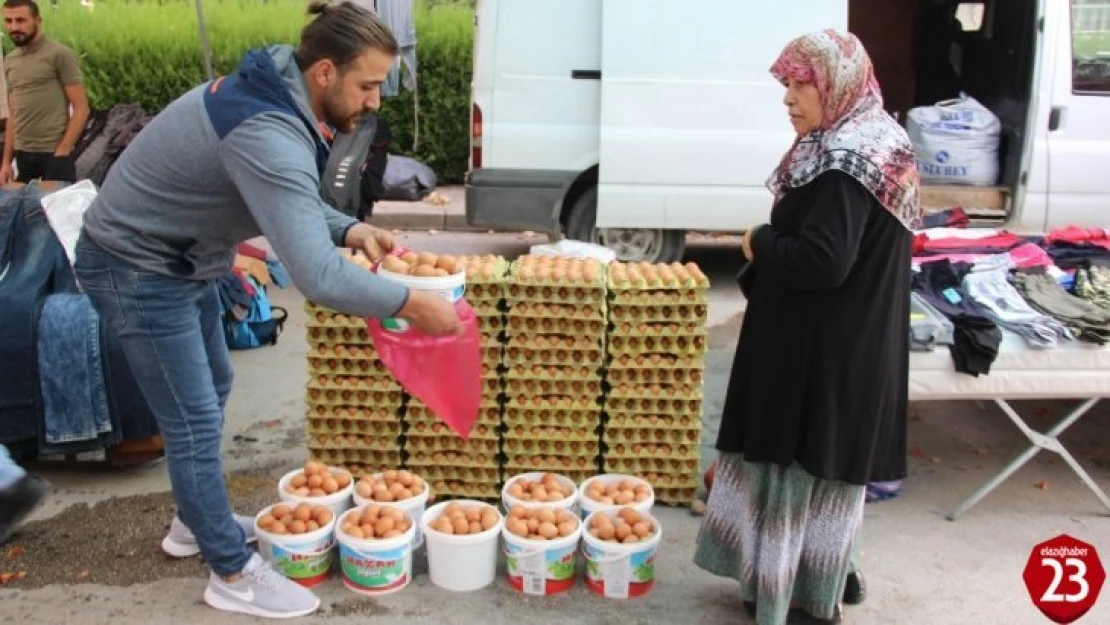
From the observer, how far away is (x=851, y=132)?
2.86 meters

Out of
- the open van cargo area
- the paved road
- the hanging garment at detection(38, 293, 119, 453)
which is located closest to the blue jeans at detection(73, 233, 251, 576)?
the paved road

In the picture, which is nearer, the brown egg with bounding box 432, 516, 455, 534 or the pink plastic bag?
the pink plastic bag

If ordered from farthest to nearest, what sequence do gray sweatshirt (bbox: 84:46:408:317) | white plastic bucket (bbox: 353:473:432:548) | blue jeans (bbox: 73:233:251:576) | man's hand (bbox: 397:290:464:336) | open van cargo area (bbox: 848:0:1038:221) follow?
open van cargo area (bbox: 848:0:1038:221), white plastic bucket (bbox: 353:473:432:548), blue jeans (bbox: 73:233:251:576), man's hand (bbox: 397:290:464:336), gray sweatshirt (bbox: 84:46:408:317)

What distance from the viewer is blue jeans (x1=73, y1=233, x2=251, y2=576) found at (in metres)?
3.03

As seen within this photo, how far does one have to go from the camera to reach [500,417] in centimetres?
420

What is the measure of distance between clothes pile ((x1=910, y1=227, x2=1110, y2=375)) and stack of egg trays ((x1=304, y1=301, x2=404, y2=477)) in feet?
6.97

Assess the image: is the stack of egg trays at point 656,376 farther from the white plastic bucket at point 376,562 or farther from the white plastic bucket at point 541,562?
the white plastic bucket at point 376,562

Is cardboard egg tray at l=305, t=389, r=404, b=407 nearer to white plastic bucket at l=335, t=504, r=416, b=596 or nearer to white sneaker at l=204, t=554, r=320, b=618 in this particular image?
white plastic bucket at l=335, t=504, r=416, b=596

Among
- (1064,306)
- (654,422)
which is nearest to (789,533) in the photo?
(654,422)

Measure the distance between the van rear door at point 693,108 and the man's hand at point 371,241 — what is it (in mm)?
4084

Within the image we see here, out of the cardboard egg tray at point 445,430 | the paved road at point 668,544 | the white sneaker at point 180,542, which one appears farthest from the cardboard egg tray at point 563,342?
the white sneaker at point 180,542

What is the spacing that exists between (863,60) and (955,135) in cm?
536

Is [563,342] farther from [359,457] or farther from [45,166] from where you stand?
[45,166]

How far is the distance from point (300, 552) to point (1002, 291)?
3.08m
